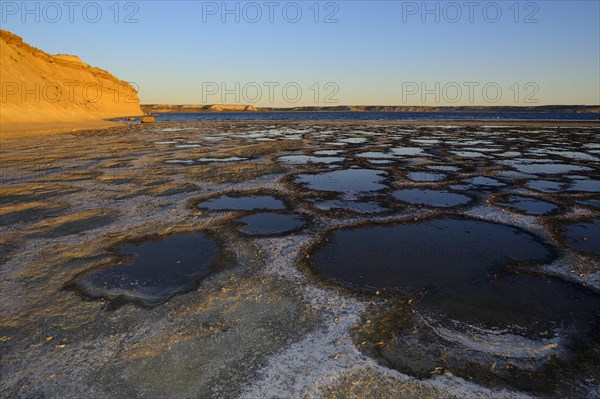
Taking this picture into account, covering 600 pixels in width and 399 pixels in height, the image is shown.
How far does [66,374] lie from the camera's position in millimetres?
2359

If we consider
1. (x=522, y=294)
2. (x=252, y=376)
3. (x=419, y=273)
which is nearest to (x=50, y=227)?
(x=252, y=376)

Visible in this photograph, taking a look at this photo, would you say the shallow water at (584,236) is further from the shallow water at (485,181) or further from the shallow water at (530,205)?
the shallow water at (485,181)

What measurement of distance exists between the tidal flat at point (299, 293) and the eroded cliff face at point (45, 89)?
107 ft

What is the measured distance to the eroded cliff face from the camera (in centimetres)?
3262

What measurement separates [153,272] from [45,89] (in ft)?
151

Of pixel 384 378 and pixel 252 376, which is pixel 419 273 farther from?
pixel 252 376

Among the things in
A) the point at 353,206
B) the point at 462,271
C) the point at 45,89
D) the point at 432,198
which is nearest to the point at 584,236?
the point at 462,271

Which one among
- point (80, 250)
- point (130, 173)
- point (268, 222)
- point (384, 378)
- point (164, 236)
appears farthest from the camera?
point (130, 173)

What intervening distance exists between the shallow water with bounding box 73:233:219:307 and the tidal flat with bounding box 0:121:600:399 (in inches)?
1.1

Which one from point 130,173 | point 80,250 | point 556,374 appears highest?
point 130,173

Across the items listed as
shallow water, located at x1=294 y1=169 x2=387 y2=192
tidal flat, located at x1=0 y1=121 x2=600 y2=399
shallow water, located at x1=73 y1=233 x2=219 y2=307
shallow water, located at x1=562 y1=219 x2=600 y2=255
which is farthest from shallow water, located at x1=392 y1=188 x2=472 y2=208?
shallow water, located at x1=73 y1=233 x2=219 y2=307

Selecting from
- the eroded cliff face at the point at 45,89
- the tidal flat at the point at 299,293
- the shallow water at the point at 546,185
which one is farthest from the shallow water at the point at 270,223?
the eroded cliff face at the point at 45,89

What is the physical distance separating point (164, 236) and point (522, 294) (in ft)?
14.5

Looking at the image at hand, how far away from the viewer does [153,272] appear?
3.96m
